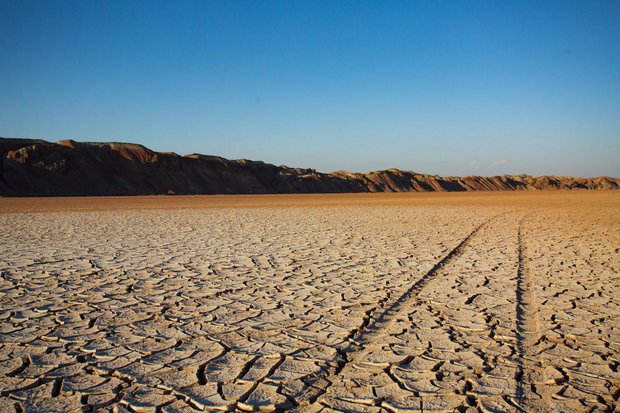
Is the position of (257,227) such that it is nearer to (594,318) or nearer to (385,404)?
(594,318)

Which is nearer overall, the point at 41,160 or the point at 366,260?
the point at 366,260

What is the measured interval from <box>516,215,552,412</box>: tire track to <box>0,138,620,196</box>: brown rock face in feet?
136

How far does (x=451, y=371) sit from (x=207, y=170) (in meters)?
55.0

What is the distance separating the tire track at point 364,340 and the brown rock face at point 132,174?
4061 cm

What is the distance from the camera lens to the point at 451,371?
2.48m

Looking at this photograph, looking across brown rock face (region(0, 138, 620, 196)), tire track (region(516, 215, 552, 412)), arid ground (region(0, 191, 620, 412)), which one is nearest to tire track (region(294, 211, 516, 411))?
Result: arid ground (region(0, 191, 620, 412))

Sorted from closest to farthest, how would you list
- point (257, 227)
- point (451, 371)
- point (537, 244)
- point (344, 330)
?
point (451, 371), point (344, 330), point (537, 244), point (257, 227)

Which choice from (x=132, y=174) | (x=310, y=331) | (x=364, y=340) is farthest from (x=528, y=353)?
(x=132, y=174)

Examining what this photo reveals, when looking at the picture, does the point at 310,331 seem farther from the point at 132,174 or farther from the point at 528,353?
the point at 132,174

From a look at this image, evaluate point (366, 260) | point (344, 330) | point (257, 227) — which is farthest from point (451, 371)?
point (257, 227)

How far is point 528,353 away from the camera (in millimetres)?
2711

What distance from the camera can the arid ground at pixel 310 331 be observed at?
222cm

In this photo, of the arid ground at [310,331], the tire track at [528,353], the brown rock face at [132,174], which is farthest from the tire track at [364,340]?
the brown rock face at [132,174]

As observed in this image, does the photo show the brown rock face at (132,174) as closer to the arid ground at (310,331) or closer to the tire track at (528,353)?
the arid ground at (310,331)
